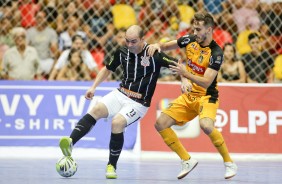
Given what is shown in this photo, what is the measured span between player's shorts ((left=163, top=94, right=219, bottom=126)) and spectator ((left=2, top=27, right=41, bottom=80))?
14.0ft

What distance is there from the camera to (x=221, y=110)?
1208 cm

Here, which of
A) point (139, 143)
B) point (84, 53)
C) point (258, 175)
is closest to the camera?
point (258, 175)

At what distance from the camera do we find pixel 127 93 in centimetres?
882

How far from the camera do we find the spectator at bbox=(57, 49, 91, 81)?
12.9 meters

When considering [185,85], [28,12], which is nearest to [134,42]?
[185,85]

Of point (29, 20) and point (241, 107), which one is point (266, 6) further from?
point (29, 20)

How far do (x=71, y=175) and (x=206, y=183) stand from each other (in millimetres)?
1451

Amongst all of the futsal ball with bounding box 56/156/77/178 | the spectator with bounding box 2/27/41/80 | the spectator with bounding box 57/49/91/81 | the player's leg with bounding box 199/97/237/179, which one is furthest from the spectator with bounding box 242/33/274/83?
the futsal ball with bounding box 56/156/77/178

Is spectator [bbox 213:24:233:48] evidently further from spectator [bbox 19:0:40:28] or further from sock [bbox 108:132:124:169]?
sock [bbox 108:132:124:169]

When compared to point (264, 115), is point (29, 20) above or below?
above

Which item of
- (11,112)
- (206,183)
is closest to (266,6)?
(11,112)

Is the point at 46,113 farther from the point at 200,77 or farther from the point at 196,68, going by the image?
the point at 200,77

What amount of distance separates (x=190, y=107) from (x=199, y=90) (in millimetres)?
236

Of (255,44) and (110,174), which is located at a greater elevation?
(255,44)
